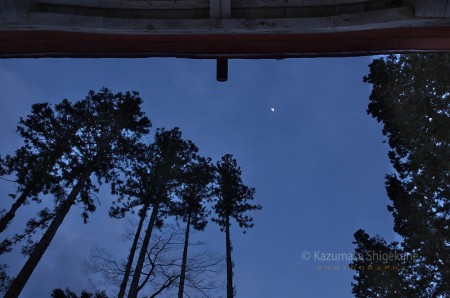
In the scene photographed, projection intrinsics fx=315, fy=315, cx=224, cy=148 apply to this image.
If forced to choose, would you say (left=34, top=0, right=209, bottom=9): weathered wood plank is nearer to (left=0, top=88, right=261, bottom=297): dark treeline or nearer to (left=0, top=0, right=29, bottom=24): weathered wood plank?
(left=0, top=0, right=29, bottom=24): weathered wood plank

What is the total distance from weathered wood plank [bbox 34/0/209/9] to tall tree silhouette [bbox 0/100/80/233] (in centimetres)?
1519

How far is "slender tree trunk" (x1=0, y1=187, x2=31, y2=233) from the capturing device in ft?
47.7

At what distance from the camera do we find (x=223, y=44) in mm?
3982

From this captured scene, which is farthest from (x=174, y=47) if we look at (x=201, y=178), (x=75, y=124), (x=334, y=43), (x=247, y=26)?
(x=201, y=178)

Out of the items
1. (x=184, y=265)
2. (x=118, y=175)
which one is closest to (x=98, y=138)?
(x=118, y=175)

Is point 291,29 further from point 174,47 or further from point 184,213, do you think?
point 184,213

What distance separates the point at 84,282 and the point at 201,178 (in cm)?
17690

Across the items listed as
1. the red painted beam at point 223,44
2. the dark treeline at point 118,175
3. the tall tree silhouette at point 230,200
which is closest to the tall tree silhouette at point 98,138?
the dark treeline at point 118,175

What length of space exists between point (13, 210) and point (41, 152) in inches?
131

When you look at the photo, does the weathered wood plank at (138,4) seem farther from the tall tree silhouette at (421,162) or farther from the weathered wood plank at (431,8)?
the tall tree silhouette at (421,162)

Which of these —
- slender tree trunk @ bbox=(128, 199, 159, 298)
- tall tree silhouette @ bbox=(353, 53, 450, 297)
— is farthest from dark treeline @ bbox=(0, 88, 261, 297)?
tall tree silhouette @ bbox=(353, 53, 450, 297)

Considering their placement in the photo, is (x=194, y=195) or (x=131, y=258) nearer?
(x=131, y=258)

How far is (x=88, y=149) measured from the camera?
55.1ft

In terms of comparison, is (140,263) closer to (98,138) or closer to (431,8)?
(98,138)
